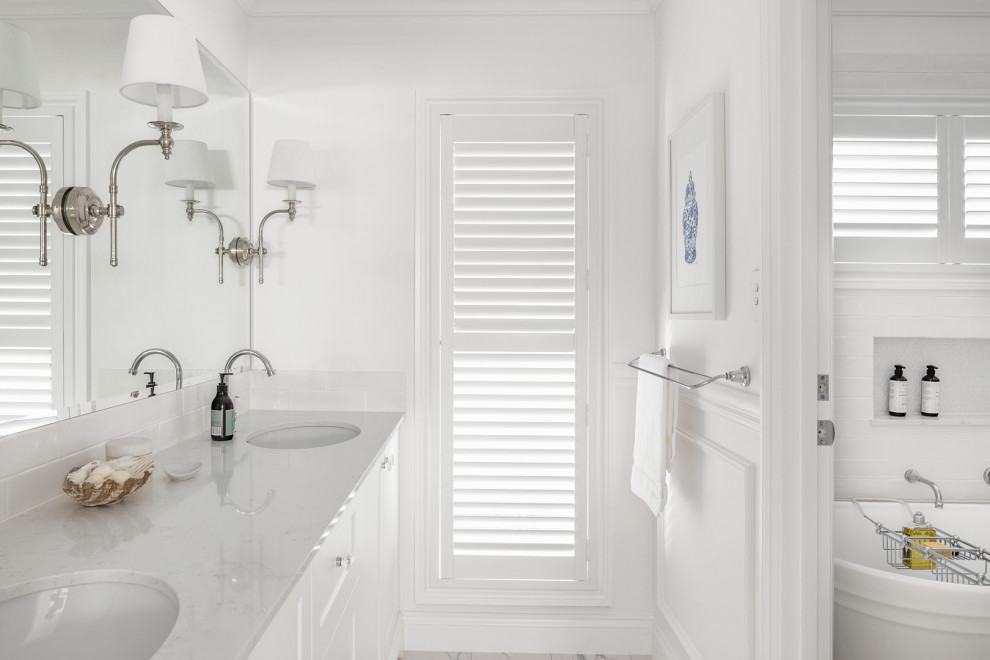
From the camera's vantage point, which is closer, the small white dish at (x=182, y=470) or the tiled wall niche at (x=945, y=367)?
the small white dish at (x=182, y=470)

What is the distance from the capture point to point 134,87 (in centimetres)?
131

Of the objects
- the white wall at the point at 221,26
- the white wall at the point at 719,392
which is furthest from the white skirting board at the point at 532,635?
the white wall at the point at 221,26

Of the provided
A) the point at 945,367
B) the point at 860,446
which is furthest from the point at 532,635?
the point at 945,367

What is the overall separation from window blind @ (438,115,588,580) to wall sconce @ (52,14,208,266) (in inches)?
41.4

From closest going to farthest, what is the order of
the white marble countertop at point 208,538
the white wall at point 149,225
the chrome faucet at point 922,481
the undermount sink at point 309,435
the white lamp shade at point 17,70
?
the white marble countertop at point 208,538 < the white lamp shade at point 17,70 < the white wall at point 149,225 < the undermount sink at point 309,435 < the chrome faucet at point 922,481

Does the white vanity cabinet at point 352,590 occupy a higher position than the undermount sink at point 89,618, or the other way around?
the undermount sink at point 89,618

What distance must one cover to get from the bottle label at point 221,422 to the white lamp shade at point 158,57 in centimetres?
88

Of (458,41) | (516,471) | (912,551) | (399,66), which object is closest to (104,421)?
(516,471)

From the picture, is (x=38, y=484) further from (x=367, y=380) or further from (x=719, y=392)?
(x=719, y=392)

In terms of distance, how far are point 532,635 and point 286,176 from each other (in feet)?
6.51

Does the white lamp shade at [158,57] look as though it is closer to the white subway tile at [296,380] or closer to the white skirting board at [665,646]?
the white subway tile at [296,380]

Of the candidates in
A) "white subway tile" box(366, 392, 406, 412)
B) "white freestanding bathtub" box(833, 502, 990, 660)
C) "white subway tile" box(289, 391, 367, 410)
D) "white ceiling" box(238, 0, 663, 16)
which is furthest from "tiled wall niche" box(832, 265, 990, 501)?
"white subway tile" box(289, 391, 367, 410)

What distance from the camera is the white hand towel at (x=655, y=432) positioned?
176 cm

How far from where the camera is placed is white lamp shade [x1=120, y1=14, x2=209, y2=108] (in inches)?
49.3
